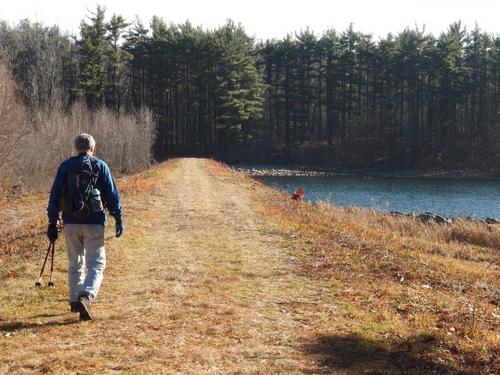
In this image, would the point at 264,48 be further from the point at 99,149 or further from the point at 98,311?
the point at 98,311

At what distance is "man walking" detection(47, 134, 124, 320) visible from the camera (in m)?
5.88

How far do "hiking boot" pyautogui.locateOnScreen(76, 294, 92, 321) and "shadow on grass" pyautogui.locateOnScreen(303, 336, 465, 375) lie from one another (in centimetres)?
252

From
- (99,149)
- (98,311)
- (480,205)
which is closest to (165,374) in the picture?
(98,311)

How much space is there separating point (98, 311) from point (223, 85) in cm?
6135

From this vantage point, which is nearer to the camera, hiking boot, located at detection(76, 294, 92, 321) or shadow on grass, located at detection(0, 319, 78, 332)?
shadow on grass, located at detection(0, 319, 78, 332)

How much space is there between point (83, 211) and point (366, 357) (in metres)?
3.44

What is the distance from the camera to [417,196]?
3816cm

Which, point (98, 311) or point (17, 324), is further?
point (98, 311)

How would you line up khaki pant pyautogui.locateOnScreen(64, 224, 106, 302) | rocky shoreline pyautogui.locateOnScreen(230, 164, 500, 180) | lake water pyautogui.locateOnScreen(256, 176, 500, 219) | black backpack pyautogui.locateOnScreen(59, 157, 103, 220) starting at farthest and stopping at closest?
rocky shoreline pyautogui.locateOnScreen(230, 164, 500, 180)
lake water pyautogui.locateOnScreen(256, 176, 500, 219)
khaki pant pyautogui.locateOnScreen(64, 224, 106, 302)
black backpack pyautogui.locateOnScreen(59, 157, 103, 220)

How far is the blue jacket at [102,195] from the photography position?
19.5 feet

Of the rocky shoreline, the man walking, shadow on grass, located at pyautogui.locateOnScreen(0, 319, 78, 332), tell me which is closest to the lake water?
the rocky shoreline

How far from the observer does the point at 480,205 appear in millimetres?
32719

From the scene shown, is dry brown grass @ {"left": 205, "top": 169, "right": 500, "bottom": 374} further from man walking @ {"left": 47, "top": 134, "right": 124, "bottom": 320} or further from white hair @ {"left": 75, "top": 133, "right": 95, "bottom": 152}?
→ white hair @ {"left": 75, "top": 133, "right": 95, "bottom": 152}

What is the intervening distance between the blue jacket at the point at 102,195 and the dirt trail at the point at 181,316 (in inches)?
46.6
